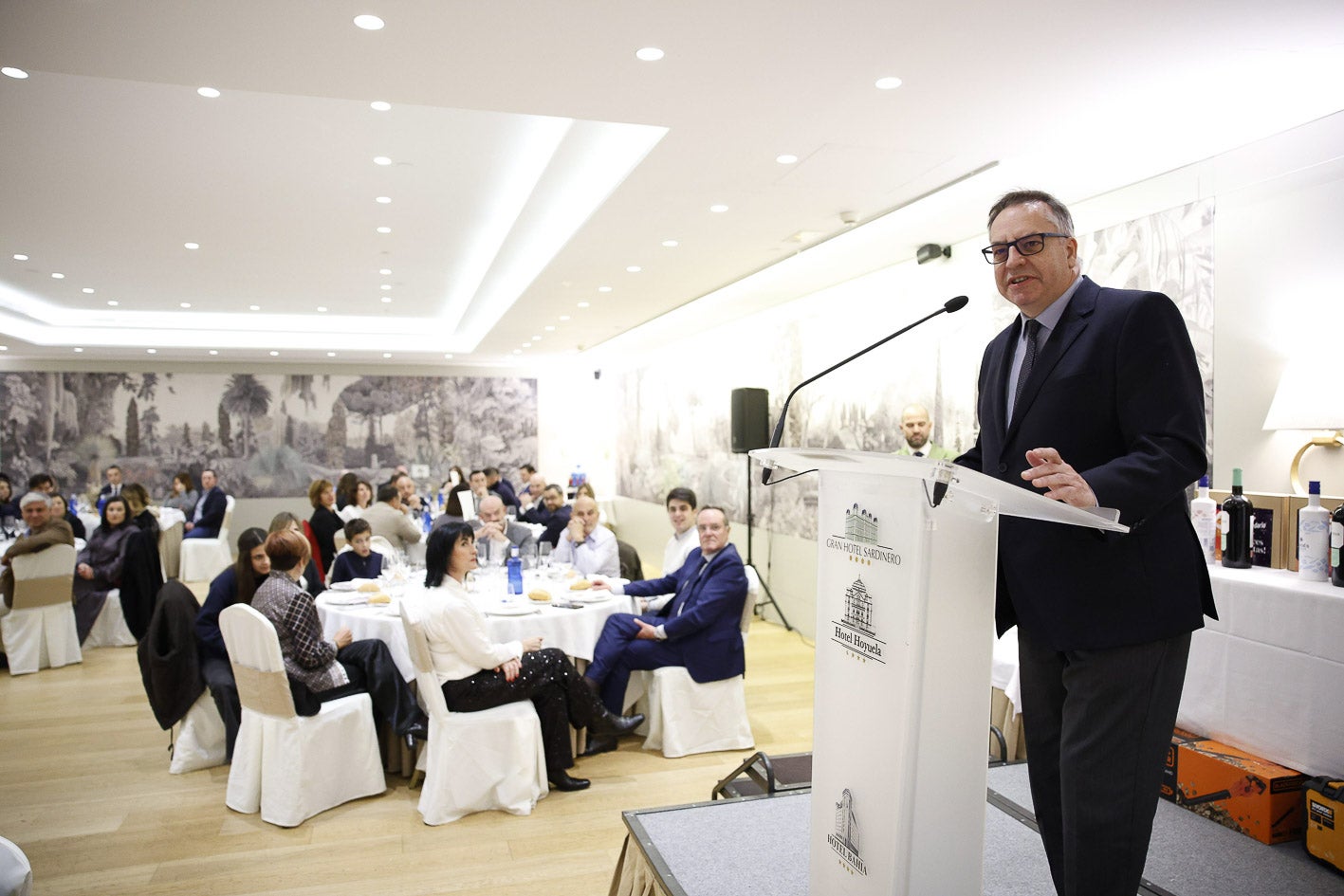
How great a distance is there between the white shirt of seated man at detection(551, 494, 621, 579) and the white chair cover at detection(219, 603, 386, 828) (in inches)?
94.8

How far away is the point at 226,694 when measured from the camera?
4832mm

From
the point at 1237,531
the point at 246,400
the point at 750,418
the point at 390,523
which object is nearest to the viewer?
the point at 1237,531

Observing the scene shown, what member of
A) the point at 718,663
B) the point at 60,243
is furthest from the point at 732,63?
the point at 60,243

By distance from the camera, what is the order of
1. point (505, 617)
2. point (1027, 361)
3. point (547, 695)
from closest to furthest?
point (1027, 361) < point (547, 695) < point (505, 617)

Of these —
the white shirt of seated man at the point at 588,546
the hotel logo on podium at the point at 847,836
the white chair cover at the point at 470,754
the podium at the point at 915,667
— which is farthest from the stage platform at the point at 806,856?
the white shirt of seated man at the point at 588,546

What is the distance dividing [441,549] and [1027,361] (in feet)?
9.70

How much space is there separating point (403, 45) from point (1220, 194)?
3.85m

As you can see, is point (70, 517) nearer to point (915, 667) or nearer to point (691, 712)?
point (691, 712)

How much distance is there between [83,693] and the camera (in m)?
6.61

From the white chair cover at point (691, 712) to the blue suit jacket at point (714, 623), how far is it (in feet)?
0.22

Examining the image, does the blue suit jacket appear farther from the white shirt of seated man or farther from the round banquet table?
the white shirt of seated man

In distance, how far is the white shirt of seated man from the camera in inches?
263

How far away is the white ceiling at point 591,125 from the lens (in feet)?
10.4

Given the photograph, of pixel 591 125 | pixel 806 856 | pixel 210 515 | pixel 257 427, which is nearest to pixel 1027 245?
pixel 806 856
